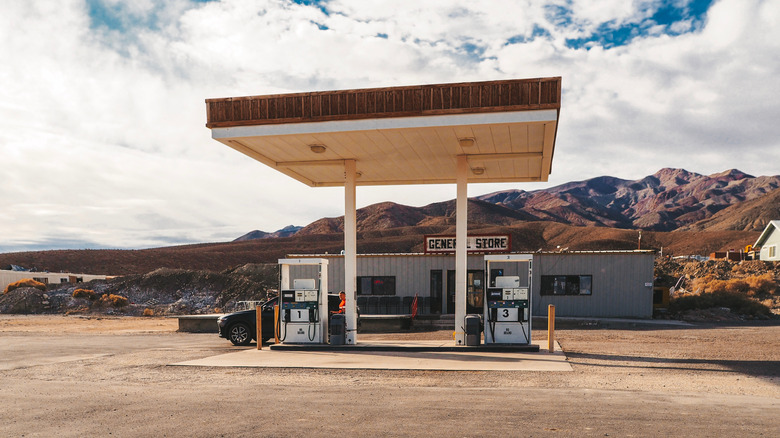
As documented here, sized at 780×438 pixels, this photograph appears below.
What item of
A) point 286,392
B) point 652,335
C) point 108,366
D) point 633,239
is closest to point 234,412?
point 286,392

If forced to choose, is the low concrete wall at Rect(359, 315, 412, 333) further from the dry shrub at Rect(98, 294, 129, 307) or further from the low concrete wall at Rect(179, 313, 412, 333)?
the dry shrub at Rect(98, 294, 129, 307)

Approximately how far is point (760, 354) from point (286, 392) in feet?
39.6

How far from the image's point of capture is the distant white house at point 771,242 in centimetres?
5831

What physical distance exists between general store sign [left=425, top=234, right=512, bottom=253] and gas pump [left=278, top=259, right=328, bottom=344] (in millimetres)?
9333

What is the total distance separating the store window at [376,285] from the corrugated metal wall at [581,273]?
26 cm

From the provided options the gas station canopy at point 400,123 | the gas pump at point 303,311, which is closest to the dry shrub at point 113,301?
the gas station canopy at point 400,123

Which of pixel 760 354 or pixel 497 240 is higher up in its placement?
pixel 497 240

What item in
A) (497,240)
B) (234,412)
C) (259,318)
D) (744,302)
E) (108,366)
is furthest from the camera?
(744,302)

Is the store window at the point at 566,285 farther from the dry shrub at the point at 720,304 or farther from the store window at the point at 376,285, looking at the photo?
the store window at the point at 376,285

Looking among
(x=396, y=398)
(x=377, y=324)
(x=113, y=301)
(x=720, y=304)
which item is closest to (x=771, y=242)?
(x=720, y=304)

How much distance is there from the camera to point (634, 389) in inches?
372

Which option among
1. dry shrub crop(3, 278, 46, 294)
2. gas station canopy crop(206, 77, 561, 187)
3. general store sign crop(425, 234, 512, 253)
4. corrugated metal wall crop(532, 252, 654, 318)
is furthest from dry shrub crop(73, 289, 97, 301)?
corrugated metal wall crop(532, 252, 654, 318)

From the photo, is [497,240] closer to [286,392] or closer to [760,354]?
[760,354]

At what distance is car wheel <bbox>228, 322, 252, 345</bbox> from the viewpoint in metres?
17.3
